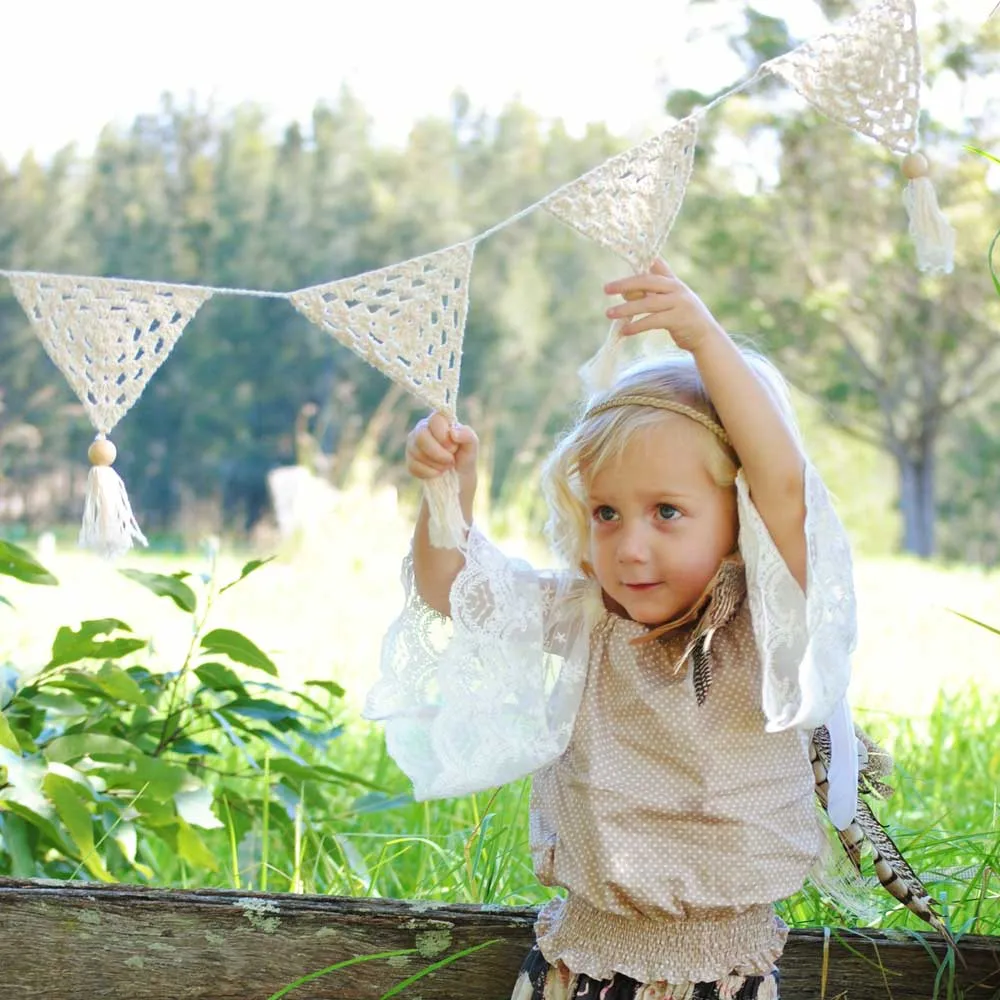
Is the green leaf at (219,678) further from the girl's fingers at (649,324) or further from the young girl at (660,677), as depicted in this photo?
the girl's fingers at (649,324)

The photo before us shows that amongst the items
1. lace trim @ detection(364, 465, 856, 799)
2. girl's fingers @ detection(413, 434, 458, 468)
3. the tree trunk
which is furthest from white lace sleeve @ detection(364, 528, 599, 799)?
the tree trunk

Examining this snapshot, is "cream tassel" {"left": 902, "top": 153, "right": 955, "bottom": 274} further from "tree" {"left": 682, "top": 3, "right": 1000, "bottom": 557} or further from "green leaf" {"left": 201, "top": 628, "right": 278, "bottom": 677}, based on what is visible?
"tree" {"left": 682, "top": 3, "right": 1000, "bottom": 557}

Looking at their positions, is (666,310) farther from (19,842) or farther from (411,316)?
(19,842)

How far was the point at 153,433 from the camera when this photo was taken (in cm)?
1224

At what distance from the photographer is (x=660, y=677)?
1.29 metres

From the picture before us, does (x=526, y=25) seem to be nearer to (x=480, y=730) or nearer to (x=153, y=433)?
(x=153, y=433)

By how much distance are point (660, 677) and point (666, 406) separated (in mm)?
265

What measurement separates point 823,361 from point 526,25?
4851 mm

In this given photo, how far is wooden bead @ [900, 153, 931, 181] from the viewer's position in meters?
1.25

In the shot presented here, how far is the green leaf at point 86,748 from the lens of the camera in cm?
172

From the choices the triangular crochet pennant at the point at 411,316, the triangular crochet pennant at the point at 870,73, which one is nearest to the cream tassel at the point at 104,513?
the triangular crochet pennant at the point at 411,316

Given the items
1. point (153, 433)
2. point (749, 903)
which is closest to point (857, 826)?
point (749, 903)

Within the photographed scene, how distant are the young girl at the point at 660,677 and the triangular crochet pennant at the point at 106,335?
0.89 feet

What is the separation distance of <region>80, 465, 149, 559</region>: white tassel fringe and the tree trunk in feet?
47.1
